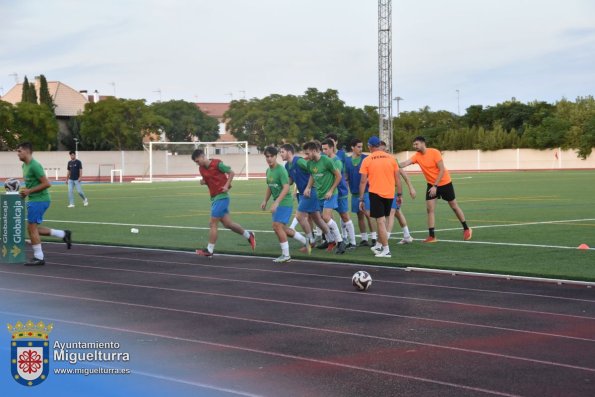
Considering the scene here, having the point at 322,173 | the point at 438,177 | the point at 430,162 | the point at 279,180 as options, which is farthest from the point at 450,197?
the point at 279,180

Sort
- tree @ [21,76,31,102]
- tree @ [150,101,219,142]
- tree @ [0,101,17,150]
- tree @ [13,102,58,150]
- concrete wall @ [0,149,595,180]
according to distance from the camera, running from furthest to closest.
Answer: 1. tree @ [150,101,219,142]
2. tree @ [21,76,31,102]
3. tree @ [13,102,58,150]
4. tree @ [0,101,17,150]
5. concrete wall @ [0,149,595,180]

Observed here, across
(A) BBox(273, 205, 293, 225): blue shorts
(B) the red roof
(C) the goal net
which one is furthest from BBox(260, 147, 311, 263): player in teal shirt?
(B) the red roof

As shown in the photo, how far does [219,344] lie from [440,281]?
4580 mm

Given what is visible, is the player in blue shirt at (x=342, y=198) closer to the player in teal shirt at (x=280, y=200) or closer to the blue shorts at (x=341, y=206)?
the blue shorts at (x=341, y=206)

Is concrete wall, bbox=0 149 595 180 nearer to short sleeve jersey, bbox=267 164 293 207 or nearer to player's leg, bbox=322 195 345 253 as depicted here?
player's leg, bbox=322 195 345 253

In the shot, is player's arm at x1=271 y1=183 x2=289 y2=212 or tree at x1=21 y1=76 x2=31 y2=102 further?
tree at x1=21 y1=76 x2=31 y2=102

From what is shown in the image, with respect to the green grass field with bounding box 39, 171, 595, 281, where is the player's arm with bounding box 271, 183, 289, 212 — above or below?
above

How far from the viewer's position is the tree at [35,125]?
Answer: 81.7 metres

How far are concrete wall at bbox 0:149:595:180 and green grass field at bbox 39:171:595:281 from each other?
41414mm

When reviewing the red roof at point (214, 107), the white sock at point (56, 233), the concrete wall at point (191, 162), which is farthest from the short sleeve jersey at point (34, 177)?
the red roof at point (214, 107)

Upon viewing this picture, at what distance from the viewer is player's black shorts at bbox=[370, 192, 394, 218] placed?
14734 mm

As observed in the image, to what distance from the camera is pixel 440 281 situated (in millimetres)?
12047

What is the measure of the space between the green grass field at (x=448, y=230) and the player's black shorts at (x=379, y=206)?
742 mm

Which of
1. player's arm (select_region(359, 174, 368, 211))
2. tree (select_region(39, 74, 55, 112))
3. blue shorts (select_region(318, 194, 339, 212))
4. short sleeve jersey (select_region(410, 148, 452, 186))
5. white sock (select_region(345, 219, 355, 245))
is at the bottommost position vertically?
white sock (select_region(345, 219, 355, 245))
